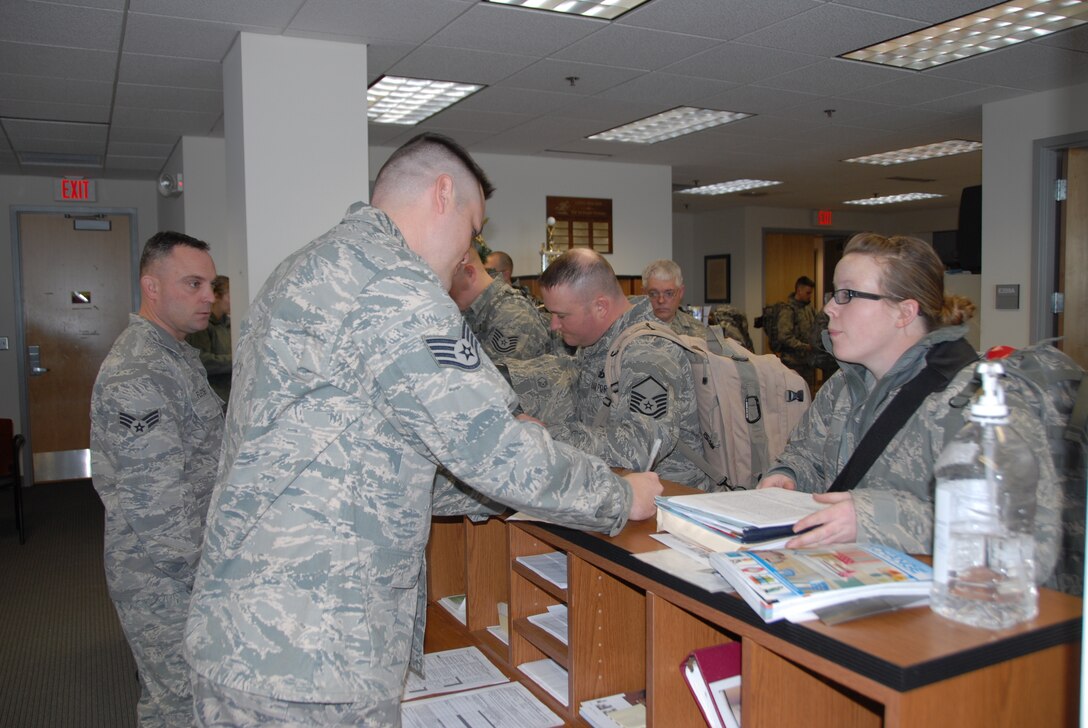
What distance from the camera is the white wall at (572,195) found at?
7.99 meters

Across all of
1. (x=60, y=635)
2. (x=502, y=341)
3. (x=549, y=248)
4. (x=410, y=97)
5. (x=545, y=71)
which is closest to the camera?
(x=502, y=341)

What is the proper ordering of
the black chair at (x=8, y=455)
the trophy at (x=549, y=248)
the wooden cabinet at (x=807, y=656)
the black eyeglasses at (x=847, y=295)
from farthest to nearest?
the trophy at (x=549, y=248)
the black chair at (x=8, y=455)
the black eyeglasses at (x=847, y=295)
the wooden cabinet at (x=807, y=656)

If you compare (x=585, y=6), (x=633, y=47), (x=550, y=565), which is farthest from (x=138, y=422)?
(x=633, y=47)

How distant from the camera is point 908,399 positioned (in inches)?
69.0

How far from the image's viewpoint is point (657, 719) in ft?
4.65

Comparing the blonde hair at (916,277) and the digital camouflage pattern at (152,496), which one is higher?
the blonde hair at (916,277)

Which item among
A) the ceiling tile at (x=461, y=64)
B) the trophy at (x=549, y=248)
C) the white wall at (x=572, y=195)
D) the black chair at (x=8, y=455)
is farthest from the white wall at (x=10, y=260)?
the ceiling tile at (x=461, y=64)

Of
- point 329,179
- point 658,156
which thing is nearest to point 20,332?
point 329,179

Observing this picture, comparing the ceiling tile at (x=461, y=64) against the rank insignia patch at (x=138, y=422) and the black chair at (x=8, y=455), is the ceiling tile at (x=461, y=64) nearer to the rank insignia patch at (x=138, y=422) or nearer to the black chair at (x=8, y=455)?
the rank insignia patch at (x=138, y=422)

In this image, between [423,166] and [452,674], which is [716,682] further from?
[423,166]

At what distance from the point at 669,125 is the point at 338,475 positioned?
20.0ft

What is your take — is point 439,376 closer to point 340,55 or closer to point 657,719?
point 657,719

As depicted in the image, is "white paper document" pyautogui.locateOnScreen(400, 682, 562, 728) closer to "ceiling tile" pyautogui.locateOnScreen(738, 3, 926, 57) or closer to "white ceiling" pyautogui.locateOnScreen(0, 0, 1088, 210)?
"white ceiling" pyautogui.locateOnScreen(0, 0, 1088, 210)

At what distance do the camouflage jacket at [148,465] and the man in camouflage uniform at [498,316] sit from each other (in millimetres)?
1292
